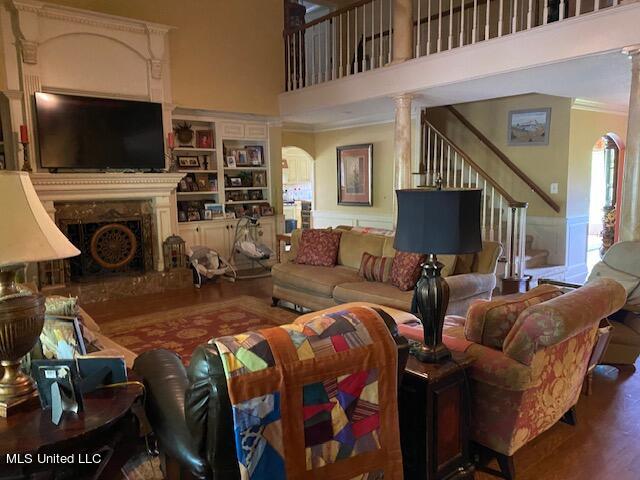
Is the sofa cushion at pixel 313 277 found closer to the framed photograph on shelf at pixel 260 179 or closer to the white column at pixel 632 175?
the white column at pixel 632 175

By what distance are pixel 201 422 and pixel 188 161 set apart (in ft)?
20.4

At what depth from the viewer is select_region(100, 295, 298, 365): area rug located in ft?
13.7

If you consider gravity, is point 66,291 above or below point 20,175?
A: below

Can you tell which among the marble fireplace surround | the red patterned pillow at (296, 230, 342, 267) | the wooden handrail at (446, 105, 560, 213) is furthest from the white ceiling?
the marble fireplace surround

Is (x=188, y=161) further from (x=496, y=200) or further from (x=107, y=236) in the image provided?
(x=496, y=200)

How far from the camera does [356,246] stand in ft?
16.5

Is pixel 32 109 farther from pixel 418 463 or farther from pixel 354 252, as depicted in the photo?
pixel 418 463

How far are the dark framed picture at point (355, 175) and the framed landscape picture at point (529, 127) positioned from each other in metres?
2.48

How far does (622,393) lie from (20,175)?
12.0 feet

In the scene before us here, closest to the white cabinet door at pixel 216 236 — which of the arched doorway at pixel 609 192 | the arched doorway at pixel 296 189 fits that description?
the arched doorway at pixel 296 189

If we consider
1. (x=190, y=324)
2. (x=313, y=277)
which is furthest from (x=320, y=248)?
(x=190, y=324)

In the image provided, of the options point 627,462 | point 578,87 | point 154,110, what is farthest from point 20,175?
point 578,87

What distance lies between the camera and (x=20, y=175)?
5.19ft

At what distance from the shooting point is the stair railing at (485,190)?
5.55 meters
